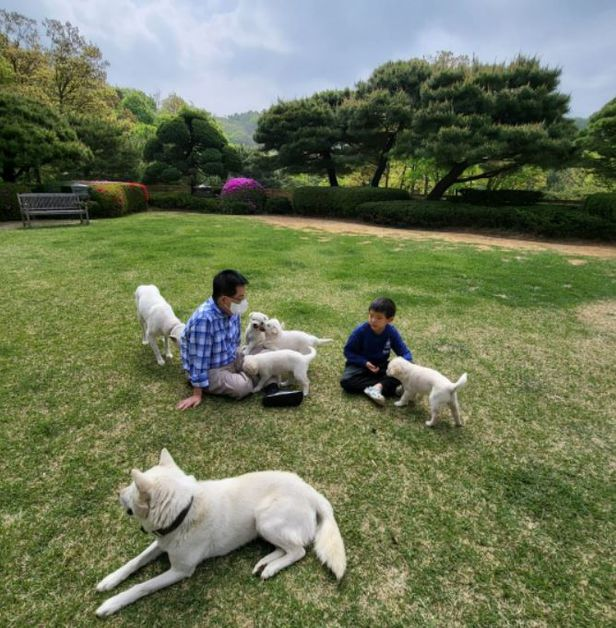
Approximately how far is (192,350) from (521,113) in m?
15.1

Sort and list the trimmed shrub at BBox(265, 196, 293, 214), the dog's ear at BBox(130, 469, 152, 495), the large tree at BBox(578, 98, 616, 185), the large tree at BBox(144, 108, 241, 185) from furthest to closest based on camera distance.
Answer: the large tree at BBox(144, 108, 241, 185) → the trimmed shrub at BBox(265, 196, 293, 214) → the large tree at BBox(578, 98, 616, 185) → the dog's ear at BBox(130, 469, 152, 495)

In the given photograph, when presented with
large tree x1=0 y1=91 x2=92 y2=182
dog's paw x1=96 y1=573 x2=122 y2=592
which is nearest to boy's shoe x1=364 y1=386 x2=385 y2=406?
dog's paw x1=96 y1=573 x2=122 y2=592

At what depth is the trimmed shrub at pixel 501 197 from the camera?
46.5 feet

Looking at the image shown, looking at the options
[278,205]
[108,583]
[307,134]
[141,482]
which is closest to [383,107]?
[307,134]

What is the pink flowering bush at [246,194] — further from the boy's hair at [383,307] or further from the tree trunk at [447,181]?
the boy's hair at [383,307]

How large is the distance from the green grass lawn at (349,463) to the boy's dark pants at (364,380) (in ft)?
0.42

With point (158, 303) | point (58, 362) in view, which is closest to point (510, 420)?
point (158, 303)

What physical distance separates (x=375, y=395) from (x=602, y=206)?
40.9 ft

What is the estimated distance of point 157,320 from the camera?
3484mm

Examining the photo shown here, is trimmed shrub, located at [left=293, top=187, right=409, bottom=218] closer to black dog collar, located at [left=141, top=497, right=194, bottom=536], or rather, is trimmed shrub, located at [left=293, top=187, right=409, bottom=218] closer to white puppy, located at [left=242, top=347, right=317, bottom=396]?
white puppy, located at [left=242, top=347, right=317, bottom=396]

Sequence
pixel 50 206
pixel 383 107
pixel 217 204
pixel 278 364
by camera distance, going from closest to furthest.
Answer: pixel 278 364, pixel 50 206, pixel 383 107, pixel 217 204

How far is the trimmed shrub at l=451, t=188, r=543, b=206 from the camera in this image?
14188 millimetres

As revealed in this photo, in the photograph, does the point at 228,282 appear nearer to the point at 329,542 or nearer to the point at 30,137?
the point at 329,542

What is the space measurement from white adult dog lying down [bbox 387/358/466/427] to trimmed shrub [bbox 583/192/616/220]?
39.2 ft
